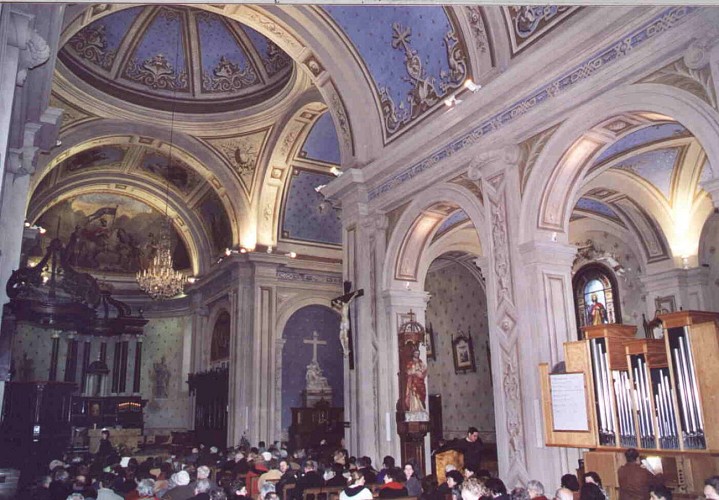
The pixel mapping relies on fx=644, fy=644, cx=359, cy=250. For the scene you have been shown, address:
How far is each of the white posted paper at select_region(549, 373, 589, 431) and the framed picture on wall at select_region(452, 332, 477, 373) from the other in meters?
10.7

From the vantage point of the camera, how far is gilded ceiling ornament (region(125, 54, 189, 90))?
1650cm

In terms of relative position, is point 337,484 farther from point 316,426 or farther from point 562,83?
point 316,426

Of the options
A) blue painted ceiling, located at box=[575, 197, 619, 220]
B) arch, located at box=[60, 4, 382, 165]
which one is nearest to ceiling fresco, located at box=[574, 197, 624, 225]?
blue painted ceiling, located at box=[575, 197, 619, 220]

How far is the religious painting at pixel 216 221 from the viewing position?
1950 cm

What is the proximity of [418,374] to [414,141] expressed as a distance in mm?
3914

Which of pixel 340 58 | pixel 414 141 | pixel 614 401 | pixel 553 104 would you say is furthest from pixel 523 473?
pixel 340 58

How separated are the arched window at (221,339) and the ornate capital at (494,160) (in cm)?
1176

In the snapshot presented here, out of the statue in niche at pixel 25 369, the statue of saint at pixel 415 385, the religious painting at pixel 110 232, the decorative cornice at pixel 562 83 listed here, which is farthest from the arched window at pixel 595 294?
the statue in niche at pixel 25 369

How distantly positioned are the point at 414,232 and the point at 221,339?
410 inches

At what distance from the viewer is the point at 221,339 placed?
1988 cm

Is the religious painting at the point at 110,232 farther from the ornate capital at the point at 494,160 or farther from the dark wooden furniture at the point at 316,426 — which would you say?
the ornate capital at the point at 494,160

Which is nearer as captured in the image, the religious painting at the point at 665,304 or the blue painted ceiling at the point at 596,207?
the religious painting at the point at 665,304

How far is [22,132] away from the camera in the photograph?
7.34 metres

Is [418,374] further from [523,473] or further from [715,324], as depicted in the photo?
[715,324]
